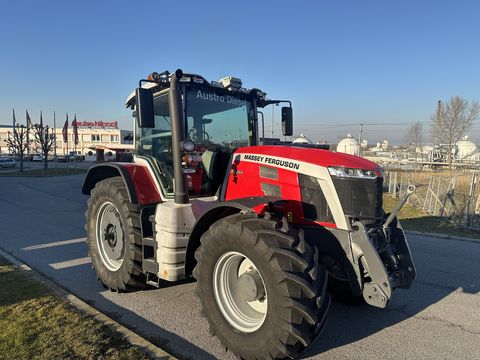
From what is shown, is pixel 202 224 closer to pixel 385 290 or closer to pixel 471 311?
pixel 385 290

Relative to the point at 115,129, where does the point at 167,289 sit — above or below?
below

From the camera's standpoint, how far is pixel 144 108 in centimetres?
390

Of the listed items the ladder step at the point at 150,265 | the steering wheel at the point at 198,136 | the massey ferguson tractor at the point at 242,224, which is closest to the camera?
the massey ferguson tractor at the point at 242,224

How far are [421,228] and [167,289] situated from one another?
23.7ft

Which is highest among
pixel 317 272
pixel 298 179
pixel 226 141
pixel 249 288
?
pixel 226 141

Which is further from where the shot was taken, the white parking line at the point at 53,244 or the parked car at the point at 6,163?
the parked car at the point at 6,163

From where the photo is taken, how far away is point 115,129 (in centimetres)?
9481

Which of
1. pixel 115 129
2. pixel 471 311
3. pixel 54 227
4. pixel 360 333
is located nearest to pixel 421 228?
pixel 471 311

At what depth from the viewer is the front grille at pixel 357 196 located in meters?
3.34

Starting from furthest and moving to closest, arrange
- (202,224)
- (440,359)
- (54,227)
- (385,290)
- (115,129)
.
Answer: (115,129) → (54,227) → (202,224) → (440,359) → (385,290)

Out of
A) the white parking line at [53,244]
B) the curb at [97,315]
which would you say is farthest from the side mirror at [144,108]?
the white parking line at [53,244]

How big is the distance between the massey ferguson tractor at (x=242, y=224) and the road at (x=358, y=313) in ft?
1.00

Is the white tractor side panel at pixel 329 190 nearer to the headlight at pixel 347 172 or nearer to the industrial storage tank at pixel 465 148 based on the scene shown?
the headlight at pixel 347 172

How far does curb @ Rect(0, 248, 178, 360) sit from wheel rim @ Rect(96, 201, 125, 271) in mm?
600
